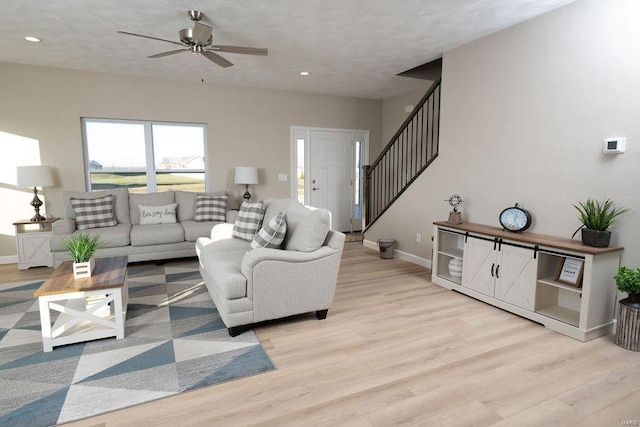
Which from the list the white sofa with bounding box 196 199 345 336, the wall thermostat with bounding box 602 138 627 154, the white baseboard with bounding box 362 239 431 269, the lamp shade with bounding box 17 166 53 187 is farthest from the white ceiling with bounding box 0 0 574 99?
the white baseboard with bounding box 362 239 431 269

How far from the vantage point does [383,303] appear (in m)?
3.49

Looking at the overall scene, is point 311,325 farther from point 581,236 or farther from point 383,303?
point 581,236

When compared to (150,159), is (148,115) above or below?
above

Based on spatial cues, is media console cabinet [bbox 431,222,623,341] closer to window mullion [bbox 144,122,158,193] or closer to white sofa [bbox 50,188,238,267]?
white sofa [bbox 50,188,238,267]

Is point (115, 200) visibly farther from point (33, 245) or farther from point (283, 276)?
point (283, 276)

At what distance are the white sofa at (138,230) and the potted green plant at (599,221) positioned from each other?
14.1 feet

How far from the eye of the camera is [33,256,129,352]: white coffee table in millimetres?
2500

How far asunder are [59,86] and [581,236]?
6481 mm

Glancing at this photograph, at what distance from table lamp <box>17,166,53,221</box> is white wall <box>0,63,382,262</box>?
0.28 m

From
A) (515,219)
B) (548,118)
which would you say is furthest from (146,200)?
(548,118)

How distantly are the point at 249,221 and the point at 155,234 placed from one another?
5.42 feet

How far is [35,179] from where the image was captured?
4.63m

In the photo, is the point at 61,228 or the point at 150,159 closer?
the point at 61,228

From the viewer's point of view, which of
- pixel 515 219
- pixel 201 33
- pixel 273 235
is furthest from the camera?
pixel 515 219
